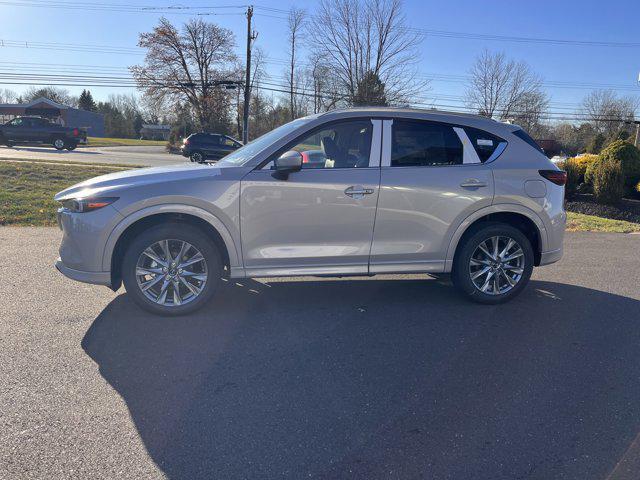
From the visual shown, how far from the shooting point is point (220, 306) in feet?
16.4

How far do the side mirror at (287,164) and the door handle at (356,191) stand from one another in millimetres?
496

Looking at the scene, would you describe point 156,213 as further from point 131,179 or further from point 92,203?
point 92,203

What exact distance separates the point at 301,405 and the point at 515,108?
140 feet

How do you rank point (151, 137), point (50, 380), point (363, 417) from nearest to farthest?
point (363, 417), point (50, 380), point (151, 137)

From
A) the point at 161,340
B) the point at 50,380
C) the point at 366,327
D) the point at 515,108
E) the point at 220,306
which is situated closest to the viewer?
the point at 50,380

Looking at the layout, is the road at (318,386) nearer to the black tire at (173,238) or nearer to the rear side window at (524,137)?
the black tire at (173,238)

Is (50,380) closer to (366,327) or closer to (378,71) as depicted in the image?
(366,327)

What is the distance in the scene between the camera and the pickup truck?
1237 inches

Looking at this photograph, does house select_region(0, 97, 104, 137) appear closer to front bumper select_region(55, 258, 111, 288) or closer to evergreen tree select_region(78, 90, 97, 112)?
evergreen tree select_region(78, 90, 97, 112)

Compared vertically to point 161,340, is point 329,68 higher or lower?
higher

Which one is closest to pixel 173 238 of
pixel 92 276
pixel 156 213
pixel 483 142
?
pixel 156 213

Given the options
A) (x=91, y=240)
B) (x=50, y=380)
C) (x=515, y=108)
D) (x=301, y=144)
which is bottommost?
(x=50, y=380)

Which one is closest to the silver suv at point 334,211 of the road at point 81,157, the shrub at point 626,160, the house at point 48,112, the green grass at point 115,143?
the shrub at point 626,160

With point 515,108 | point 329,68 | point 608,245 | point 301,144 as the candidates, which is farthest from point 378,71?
point 301,144
